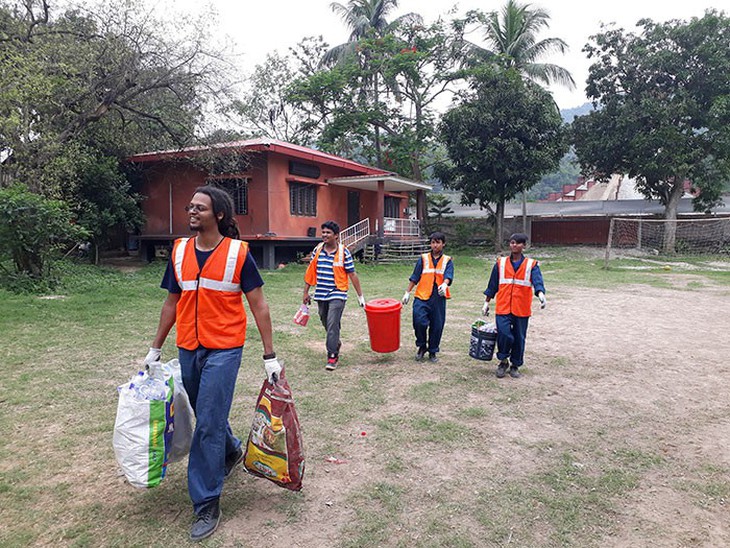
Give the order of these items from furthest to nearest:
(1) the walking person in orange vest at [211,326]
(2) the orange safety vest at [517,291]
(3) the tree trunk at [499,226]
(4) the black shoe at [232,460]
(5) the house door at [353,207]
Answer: (3) the tree trunk at [499,226] < (5) the house door at [353,207] < (2) the orange safety vest at [517,291] < (4) the black shoe at [232,460] < (1) the walking person in orange vest at [211,326]

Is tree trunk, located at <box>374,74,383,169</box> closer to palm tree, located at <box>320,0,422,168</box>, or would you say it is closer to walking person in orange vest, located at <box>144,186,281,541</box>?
palm tree, located at <box>320,0,422,168</box>

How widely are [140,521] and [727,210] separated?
30.8 meters

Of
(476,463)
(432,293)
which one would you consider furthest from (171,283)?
(432,293)

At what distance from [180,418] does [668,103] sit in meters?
24.2

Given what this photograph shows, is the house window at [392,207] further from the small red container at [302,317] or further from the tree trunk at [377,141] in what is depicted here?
the small red container at [302,317]

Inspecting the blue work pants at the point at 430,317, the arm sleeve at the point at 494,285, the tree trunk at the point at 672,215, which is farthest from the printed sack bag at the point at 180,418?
the tree trunk at the point at 672,215

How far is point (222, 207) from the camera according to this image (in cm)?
285

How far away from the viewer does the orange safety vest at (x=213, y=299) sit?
110 inches

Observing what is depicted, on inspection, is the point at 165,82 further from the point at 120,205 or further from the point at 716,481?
the point at 716,481

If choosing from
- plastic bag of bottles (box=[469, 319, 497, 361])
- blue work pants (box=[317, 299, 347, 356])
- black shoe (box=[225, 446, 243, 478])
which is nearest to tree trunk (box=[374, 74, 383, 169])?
blue work pants (box=[317, 299, 347, 356])

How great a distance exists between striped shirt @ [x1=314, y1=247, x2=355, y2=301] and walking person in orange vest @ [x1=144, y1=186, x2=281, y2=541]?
2.74 m

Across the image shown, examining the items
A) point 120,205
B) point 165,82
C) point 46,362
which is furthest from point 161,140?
point 46,362

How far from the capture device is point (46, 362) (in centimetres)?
577

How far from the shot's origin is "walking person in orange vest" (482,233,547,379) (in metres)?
5.25
